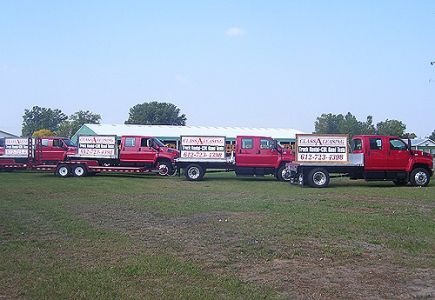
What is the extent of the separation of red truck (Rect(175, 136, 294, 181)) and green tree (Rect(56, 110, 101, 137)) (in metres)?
62.8

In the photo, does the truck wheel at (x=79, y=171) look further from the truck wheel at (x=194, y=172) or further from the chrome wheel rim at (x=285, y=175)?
the chrome wheel rim at (x=285, y=175)

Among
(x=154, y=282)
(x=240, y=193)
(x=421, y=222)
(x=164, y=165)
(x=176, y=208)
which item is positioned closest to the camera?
(x=154, y=282)

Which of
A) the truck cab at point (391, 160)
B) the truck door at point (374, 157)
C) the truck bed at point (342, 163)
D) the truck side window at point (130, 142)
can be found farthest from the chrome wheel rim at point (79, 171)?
the truck door at point (374, 157)

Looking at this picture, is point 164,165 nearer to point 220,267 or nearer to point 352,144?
point 352,144

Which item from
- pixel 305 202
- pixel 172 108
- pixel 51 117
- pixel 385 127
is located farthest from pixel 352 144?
pixel 51 117

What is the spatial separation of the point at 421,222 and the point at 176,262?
6010 millimetres

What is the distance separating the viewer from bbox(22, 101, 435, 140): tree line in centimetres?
8214

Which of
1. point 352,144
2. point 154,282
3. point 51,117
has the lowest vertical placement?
point 154,282

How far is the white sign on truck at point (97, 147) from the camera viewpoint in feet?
84.6

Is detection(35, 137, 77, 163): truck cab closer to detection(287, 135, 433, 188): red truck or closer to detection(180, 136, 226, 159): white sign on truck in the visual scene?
detection(180, 136, 226, 159): white sign on truck

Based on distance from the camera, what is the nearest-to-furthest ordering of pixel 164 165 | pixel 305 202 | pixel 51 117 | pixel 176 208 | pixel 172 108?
1. pixel 176 208
2. pixel 305 202
3. pixel 164 165
4. pixel 172 108
5. pixel 51 117

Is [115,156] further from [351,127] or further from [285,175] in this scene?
[351,127]

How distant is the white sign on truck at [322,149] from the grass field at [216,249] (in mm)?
7073

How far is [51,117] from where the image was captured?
114250 millimetres
